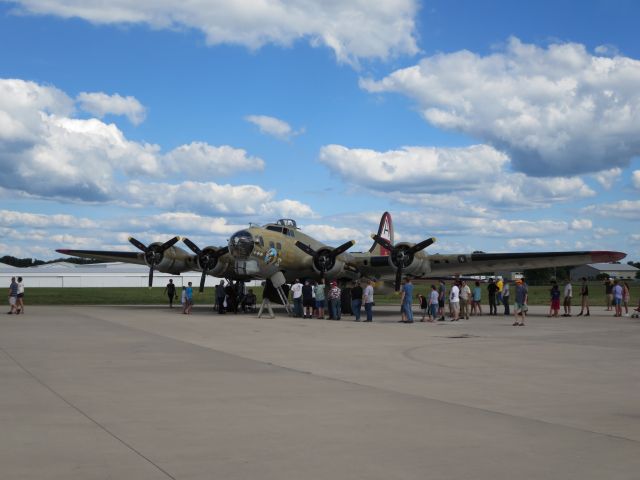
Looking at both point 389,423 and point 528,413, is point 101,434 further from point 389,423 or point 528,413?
point 528,413

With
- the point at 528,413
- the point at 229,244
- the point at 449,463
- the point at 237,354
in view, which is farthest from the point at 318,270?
the point at 449,463

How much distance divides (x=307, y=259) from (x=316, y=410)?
24762 mm

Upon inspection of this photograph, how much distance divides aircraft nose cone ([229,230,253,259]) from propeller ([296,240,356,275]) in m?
3.09

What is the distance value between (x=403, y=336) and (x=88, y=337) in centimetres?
882

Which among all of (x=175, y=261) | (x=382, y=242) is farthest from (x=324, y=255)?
(x=175, y=261)

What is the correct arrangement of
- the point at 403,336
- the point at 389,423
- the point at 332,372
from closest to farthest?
1. the point at 389,423
2. the point at 332,372
3. the point at 403,336

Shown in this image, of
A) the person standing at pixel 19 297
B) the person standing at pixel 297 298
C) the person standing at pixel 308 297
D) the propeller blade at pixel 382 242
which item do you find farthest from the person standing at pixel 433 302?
the person standing at pixel 19 297

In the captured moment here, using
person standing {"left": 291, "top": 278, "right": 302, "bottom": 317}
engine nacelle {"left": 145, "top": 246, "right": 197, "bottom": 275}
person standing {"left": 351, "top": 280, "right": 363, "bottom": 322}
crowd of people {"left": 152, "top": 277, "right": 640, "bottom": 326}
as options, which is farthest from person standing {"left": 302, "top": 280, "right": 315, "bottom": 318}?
engine nacelle {"left": 145, "top": 246, "right": 197, "bottom": 275}

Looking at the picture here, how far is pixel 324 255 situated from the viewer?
33.2 metres

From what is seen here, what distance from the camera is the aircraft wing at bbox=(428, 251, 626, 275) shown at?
3209cm

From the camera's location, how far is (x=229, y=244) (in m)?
31.0

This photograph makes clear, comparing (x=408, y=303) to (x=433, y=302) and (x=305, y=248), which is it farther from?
(x=305, y=248)

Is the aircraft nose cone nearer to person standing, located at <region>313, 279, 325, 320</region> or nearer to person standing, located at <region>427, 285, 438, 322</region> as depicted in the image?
person standing, located at <region>313, 279, 325, 320</region>

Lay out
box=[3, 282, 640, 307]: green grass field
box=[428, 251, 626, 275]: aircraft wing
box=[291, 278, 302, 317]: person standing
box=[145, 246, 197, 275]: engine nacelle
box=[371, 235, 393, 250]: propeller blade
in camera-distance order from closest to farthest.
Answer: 1. box=[291, 278, 302, 317]: person standing
2. box=[428, 251, 626, 275]: aircraft wing
3. box=[371, 235, 393, 250]: propeller blade
4. box=[145, 246, 197, 275]: engine nacelle
5. box=[3, 282, 640, 307]: green grass field
